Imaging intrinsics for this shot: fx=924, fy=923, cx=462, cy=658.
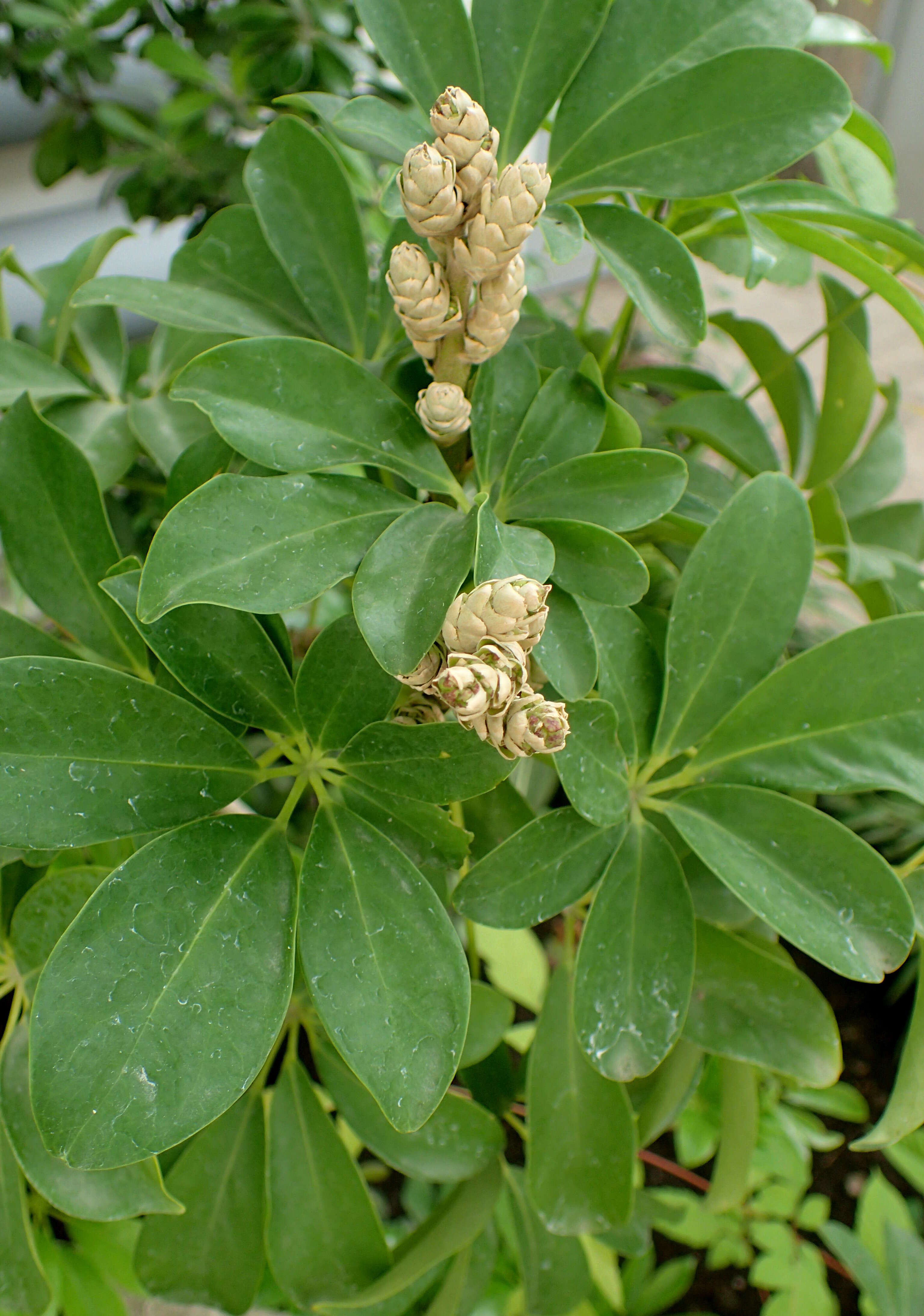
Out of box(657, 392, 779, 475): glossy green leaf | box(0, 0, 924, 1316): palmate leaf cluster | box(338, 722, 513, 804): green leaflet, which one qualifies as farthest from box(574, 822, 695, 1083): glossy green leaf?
box(657, 392, 779, 475): glossy green leaf

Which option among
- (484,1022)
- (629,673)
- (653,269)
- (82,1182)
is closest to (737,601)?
(629,673)

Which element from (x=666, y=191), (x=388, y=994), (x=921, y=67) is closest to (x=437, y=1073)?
(x=388, y=994)

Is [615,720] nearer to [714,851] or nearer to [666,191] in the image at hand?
[714,851]

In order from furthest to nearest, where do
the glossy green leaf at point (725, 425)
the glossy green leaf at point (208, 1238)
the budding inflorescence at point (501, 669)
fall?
the glossy green leaf at point (725, 425)
the glossy green leaf at point (208, 1238)
the budding inflorescence at point (501, 669)

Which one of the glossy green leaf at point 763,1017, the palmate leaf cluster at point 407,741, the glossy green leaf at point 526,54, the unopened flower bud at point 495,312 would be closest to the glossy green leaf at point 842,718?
the palmate leaf cluster at point 407,741

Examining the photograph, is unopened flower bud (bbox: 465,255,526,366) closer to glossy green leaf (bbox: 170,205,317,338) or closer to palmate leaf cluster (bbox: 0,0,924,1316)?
palmate leaf cluster (bbox: 0,0,924,1316)

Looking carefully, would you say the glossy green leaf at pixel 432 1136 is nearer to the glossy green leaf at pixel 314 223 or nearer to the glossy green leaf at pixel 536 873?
the glossy green leaf at pixel 536 873

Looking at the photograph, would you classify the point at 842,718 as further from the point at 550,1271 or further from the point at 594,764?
the point at 550,1271

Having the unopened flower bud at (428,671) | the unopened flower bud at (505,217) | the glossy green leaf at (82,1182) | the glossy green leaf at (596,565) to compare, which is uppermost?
the unopened flower bud at (505,217)
